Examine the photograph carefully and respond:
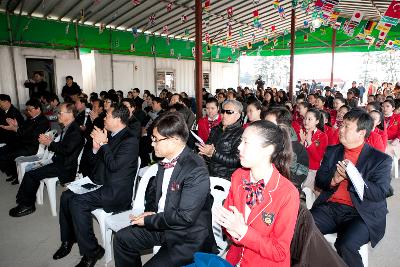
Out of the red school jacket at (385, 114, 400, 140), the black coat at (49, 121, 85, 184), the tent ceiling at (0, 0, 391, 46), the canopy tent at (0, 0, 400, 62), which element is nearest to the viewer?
the black coat at (49, 121, 85, 184)

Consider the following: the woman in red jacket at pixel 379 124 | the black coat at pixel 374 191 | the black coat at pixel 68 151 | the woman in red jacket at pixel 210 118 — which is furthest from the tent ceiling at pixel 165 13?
the black coat at pixel 374 191

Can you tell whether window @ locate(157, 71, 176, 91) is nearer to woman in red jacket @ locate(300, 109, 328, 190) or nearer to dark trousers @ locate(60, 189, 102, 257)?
woman in red jacket @ locate(300, 109, 328, 190)

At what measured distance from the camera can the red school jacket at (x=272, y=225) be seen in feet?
5.03

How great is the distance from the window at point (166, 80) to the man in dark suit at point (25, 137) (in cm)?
828

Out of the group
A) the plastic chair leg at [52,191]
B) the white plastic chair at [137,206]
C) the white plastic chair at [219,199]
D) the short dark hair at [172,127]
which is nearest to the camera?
the short dark hair at [172,127]

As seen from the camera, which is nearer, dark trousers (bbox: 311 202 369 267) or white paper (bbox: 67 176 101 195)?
dark trousers (bbox: 311 202 369 267)

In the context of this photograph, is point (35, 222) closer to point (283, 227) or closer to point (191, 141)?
point (191, 141)

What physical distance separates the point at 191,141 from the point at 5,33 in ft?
23.0

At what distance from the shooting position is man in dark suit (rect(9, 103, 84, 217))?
3.73 meters

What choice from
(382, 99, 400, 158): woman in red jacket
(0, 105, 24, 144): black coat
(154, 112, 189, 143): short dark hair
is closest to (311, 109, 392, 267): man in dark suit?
(154, 112, 189, 143): short dark hair

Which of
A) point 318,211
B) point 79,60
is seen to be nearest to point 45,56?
point 79,60

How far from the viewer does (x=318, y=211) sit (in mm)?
2564

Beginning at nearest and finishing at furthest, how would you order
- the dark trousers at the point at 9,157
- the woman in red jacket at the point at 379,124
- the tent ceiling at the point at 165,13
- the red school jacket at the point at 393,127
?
1. the woman in red jacket at the point at 379,124
2. the dark trousers at the point at 9,157
3. the red school jacket at the point at 393,127
4. the tent ceiling at the point at 165,13

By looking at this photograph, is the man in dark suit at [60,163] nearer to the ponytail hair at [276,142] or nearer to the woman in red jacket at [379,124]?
the ponytail hair at [276,142]
